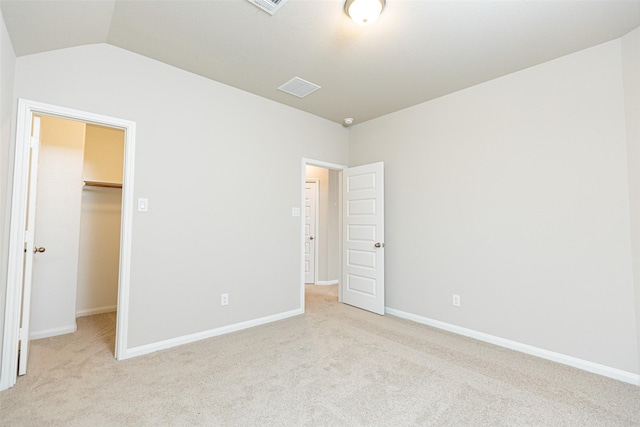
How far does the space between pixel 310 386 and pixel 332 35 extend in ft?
8.90

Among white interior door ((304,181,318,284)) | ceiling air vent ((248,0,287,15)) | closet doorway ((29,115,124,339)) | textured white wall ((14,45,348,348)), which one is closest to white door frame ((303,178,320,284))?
white interior door ((304,181,318,284))

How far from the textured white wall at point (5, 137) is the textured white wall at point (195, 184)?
0.18 metres

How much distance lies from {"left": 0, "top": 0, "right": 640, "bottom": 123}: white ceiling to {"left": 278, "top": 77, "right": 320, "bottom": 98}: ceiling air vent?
87mm

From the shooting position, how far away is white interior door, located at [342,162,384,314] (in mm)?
3912

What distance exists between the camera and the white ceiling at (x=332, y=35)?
2023 millimetres

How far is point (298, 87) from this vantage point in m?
3.28

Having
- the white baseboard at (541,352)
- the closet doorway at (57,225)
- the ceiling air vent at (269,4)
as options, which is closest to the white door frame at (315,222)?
the white baseboard at (541,352)

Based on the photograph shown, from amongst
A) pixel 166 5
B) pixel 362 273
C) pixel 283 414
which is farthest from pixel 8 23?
pixel 362 273

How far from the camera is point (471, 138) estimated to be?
3.20 metres

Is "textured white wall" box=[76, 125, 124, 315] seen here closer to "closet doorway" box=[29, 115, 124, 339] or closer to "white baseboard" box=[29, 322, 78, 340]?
"closet doorway" box=[29, 115, 124, 339]

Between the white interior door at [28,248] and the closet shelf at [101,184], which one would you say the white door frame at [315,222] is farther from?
the white interior door at [28,248]

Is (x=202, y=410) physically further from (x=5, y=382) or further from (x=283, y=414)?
(x=5, y=382)

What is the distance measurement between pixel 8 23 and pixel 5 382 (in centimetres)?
239

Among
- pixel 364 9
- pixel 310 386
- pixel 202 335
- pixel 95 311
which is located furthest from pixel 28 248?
pixel 364 9
